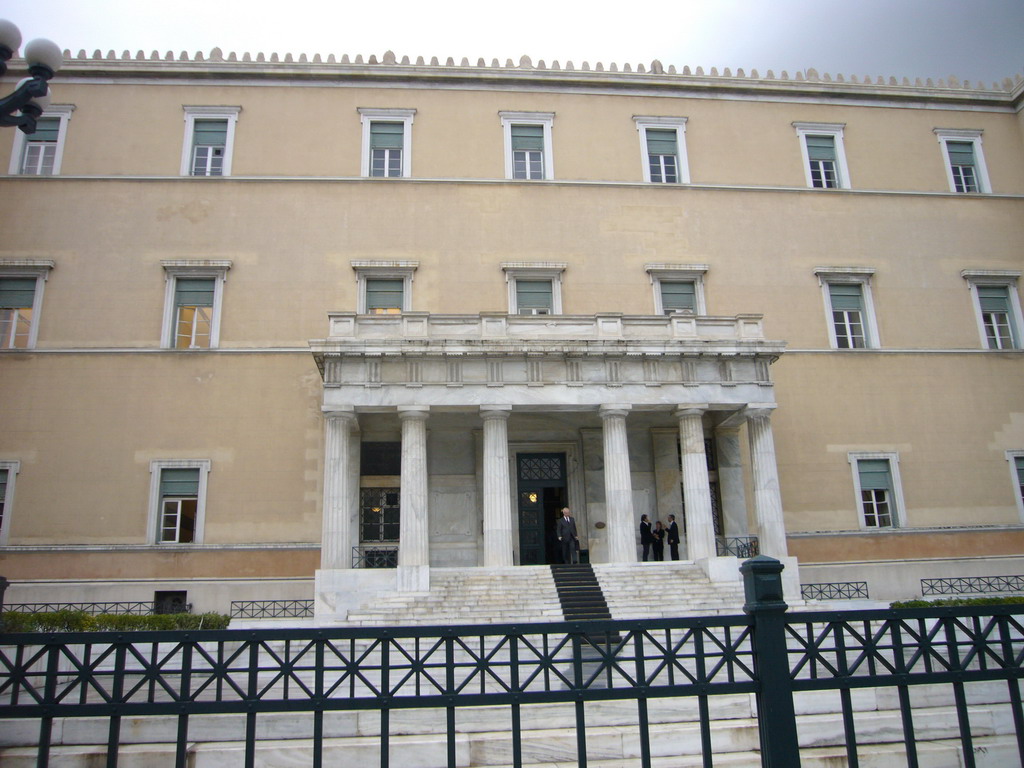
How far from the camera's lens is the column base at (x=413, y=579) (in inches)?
722

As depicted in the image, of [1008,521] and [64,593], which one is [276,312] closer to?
[64,593]

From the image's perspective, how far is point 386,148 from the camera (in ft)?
82.7

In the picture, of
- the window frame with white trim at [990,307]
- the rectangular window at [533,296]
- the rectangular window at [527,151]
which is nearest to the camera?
the rectangular window at [533,296]

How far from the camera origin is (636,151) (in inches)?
1016

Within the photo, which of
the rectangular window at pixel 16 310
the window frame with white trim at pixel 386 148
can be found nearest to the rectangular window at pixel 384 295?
the window frame with white trim at pixel 386 148

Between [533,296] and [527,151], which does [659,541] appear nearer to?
[533,296]

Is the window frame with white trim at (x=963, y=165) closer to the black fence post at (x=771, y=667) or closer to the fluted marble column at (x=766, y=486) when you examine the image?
the fluted marble column at (x=766, y=486)

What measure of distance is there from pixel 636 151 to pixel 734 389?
9331 mm

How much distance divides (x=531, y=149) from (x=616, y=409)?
994 cm

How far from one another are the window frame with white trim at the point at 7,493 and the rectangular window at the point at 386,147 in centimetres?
1284

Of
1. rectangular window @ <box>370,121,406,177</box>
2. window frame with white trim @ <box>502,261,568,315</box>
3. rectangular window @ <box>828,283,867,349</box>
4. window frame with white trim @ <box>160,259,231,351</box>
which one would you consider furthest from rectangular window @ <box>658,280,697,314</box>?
window frame with white trim @ <box>160,259,231,351</box>

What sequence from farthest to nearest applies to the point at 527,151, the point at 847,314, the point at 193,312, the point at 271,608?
the point at 527,151 → the point at 847,314 → the point at 193,312 → the point at 271,608

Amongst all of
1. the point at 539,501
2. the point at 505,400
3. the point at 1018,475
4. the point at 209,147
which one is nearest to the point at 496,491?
the point at 505,400

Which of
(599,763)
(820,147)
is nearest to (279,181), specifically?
(820,147)
